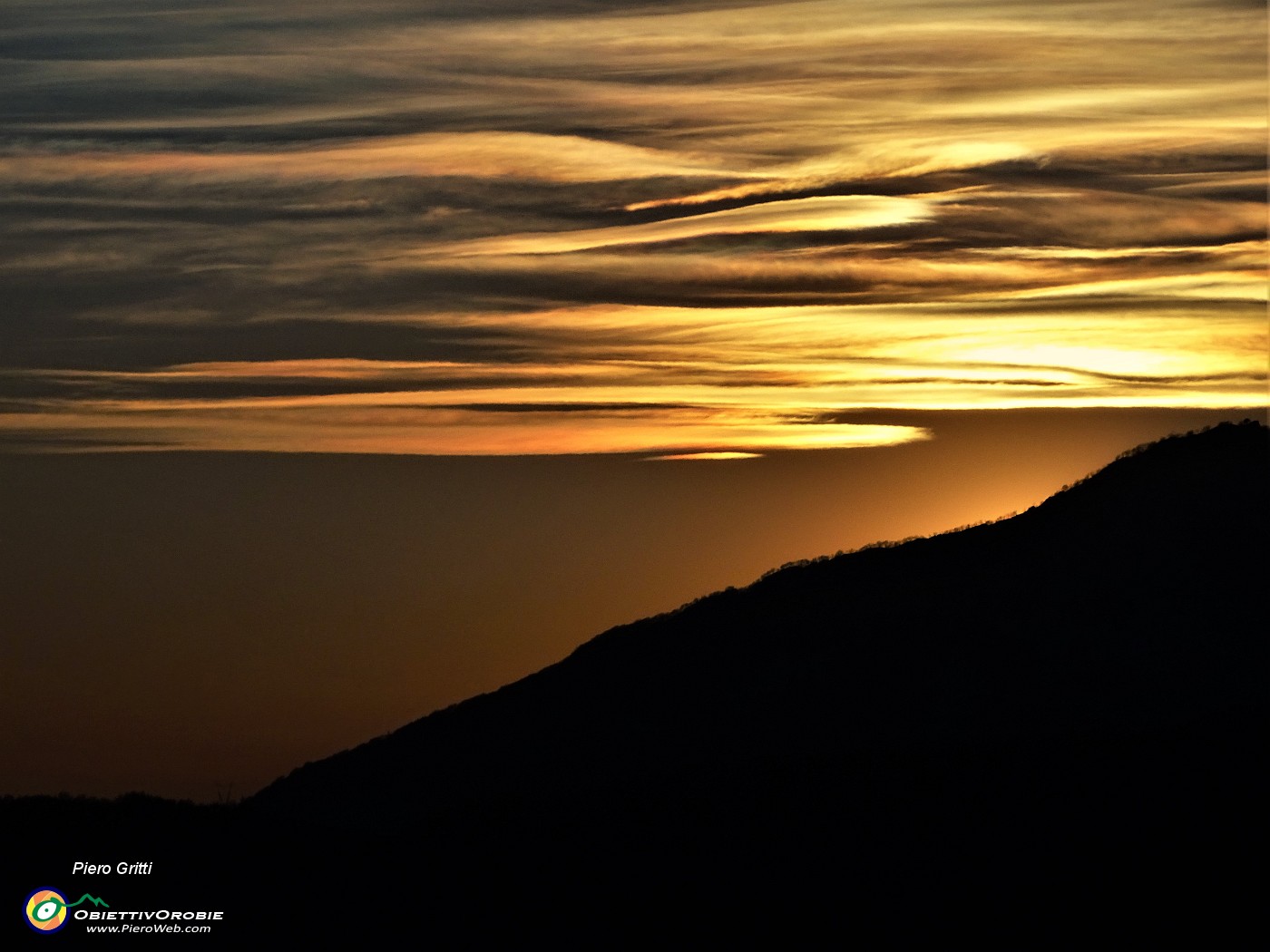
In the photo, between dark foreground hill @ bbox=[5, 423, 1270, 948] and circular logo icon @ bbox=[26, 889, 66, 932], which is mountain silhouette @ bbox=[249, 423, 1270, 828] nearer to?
dark foreground hill @ bbox=[5, 423, 1270, 948]

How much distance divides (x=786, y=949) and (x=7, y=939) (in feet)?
74.4

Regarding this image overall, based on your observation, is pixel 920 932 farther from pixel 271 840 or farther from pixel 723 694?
pixel 723 694

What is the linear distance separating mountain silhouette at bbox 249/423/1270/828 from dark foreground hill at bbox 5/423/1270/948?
343mm

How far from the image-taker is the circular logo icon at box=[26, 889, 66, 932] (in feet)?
129

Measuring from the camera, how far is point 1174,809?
63.1 meters

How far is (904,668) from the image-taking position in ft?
389

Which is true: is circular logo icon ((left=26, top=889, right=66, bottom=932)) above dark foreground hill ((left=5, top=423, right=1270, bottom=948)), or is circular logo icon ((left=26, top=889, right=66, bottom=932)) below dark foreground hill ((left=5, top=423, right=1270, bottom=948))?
below

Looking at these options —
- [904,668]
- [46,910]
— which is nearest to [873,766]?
[904,668]

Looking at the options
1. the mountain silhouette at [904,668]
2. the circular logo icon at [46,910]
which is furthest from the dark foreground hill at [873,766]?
the circular logo icon at [46,910]

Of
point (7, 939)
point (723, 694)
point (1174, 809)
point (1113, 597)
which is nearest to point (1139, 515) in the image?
point (1113, 597)

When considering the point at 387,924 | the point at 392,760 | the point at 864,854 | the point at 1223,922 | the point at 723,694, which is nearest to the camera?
the point at 387,924

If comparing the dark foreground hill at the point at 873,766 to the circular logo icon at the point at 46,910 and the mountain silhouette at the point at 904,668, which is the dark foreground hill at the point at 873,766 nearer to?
the mountain silhouette at the point at 904,668

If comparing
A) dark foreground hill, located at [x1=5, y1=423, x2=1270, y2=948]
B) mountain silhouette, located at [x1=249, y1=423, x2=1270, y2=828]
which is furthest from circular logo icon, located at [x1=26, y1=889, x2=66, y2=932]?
mountain silhouette, located at [x1=249, y1=423, x2=1270, y2=828]

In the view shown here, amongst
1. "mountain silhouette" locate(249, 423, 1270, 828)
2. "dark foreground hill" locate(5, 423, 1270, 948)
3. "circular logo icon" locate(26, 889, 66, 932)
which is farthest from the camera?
"mountain silhouette" locate(249, 423, 1270, 828)
